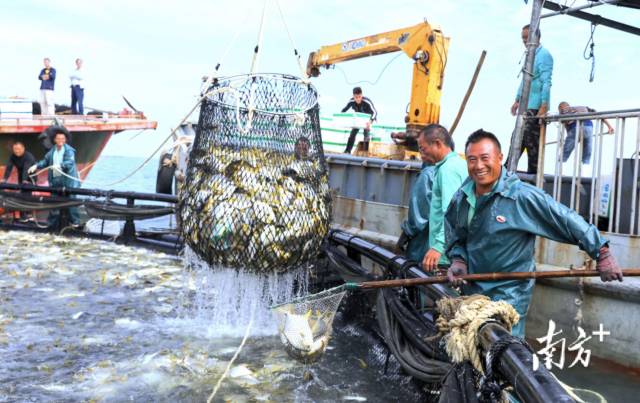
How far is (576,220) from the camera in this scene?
355 centimetres

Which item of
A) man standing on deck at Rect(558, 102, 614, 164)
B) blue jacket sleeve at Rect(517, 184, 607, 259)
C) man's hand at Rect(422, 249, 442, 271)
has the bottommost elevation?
man's hand at Rect(422, 249, 442, 271)

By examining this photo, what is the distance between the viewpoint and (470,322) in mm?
2975

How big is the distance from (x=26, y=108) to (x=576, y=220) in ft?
73.2

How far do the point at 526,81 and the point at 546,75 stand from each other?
1.22 metres

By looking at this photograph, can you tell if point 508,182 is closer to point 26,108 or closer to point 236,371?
point 236,371

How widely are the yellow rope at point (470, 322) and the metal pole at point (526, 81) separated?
17.3 ft

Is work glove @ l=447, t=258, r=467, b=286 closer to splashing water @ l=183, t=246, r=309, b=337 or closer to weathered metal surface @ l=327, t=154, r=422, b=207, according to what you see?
splashing water @ l=183, t=246, r=309, b=337

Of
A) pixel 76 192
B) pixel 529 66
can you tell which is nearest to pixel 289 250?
pixel 529 66

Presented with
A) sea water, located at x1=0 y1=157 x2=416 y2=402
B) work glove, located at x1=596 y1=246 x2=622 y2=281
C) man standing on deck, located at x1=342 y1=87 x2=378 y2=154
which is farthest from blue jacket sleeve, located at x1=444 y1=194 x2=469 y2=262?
man standing on deck, located at x1=342 y1=87 x2=378 y2=154

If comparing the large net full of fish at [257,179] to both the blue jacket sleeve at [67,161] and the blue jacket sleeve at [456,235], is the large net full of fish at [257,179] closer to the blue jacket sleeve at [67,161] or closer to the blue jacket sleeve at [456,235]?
the blue jacket sleeve at [456,235]

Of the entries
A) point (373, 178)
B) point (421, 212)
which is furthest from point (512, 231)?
point (373, 178)

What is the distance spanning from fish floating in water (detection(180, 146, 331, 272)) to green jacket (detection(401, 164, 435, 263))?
0.91m

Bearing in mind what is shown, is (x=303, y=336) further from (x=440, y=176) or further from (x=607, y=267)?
(x=607, y=267)

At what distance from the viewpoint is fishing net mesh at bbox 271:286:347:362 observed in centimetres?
402
